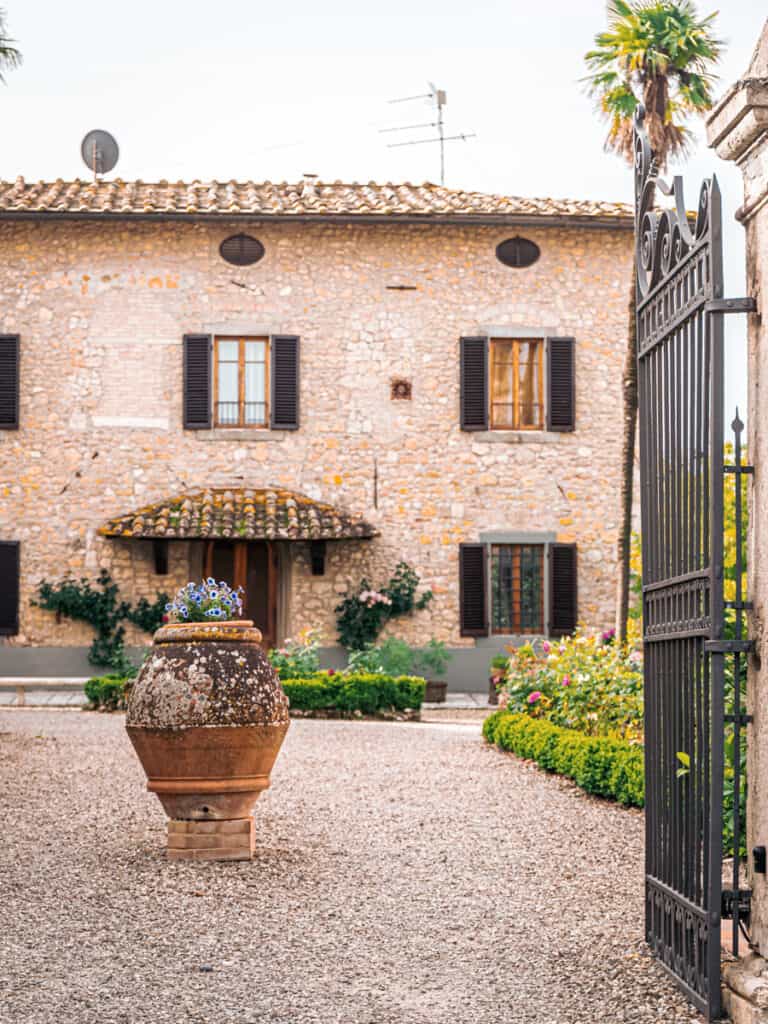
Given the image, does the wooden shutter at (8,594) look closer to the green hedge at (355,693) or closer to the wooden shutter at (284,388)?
the wooden shutter at (284,388)

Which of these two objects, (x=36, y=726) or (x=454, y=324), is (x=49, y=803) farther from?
(x=454, y=324)

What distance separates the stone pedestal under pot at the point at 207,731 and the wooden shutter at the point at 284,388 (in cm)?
1252

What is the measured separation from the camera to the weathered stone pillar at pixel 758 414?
4.03 m

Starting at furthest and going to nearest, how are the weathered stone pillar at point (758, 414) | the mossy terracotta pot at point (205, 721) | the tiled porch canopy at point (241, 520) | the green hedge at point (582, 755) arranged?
the tiled porch canopy at point (241, 520) < the green hedge at point (582, 755) < the mossy terracotta pot at point (205, 721) < the weathered stone pillar at point (758, 414)

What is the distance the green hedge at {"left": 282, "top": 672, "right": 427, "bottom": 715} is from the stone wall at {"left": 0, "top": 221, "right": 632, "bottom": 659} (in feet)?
12.3

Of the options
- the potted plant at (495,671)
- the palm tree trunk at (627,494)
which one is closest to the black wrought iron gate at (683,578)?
the palm tree trunk at (627,494)

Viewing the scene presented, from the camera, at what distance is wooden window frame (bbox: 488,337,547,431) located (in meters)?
19.3

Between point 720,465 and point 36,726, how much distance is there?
33.8 ft

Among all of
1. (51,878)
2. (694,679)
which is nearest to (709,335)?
(694,679)

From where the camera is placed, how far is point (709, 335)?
4.20 m

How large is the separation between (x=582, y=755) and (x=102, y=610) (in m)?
10.6

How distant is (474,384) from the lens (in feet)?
63.0

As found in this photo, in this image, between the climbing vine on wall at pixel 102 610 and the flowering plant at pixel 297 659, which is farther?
the climbing vine on wall at pixel 102 610

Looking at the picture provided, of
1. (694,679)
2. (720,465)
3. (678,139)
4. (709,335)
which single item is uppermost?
(678,139)
